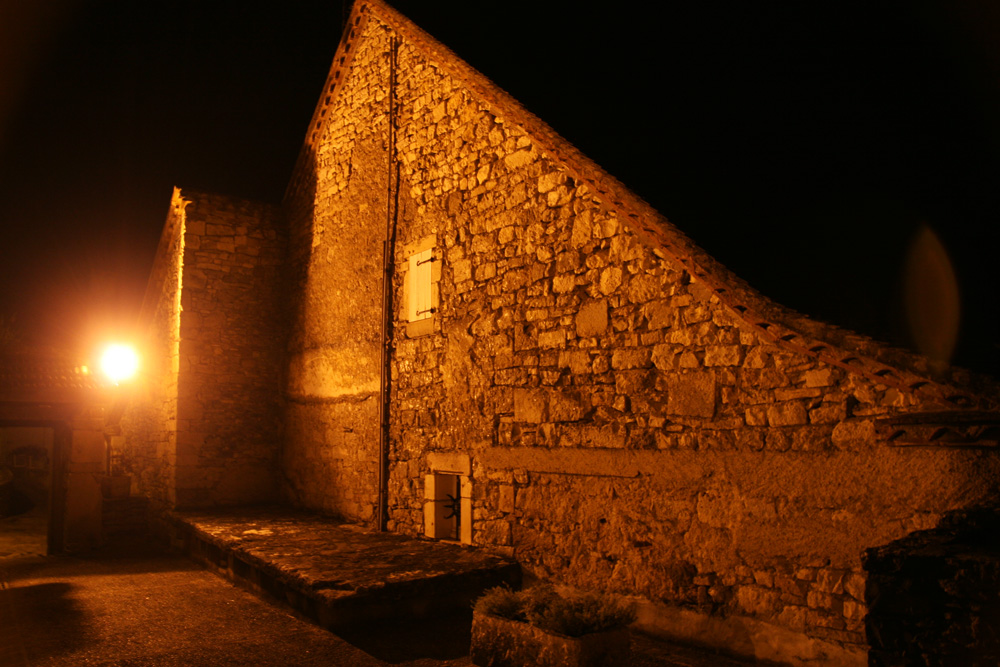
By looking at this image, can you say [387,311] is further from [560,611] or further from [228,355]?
[560,611]

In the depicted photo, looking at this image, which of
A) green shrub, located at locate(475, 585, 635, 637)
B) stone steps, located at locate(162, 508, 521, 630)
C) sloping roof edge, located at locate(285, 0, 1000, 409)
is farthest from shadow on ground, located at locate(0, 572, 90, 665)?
sloping roof edge, located at locate(285, 0, 1000, 409)

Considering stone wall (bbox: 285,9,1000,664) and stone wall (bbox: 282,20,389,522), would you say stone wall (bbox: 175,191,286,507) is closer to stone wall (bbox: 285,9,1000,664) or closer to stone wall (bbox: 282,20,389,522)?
stone wall (bbox: 282,20,389,522)

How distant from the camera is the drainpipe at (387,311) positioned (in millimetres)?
8258

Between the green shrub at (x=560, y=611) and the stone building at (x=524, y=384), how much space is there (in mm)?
790

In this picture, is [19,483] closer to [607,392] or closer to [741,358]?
[607,392]

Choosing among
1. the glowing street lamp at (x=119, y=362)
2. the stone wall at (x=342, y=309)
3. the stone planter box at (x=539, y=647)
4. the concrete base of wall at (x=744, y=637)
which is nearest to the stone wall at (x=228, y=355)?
the stone wall at (x=342, y=309)

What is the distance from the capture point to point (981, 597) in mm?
2906

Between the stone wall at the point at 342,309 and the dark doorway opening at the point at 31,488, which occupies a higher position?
the stone wall at the point at 342,309

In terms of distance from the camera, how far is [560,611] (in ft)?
14.9

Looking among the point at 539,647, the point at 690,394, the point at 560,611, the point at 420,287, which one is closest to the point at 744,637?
the point at 560,611

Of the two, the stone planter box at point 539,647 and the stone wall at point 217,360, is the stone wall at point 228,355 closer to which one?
the stone wall at point 217,360

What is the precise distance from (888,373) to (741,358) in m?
0.96

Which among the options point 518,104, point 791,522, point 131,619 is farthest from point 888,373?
point 131,619

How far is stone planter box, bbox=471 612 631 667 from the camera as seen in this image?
438cm
